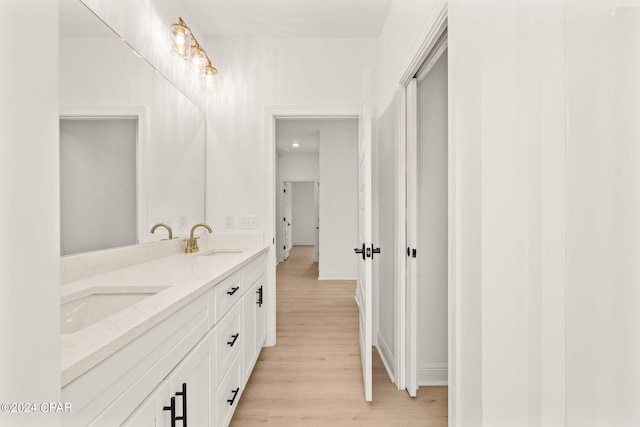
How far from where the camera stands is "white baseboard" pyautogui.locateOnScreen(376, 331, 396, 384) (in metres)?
2.24

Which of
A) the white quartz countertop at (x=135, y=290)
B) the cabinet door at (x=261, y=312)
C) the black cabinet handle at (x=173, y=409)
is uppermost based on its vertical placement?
the white quartz countertop at (x=135, y=290)

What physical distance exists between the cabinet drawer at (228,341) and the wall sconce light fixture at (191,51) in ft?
6.06

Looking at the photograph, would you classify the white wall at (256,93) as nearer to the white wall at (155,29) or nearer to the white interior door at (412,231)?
the white wall at (155,29)

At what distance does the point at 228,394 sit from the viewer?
5.21 feet

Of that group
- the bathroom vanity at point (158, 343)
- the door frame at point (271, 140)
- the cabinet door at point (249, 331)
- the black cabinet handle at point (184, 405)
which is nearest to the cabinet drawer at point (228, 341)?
the bathroom vanity at point (158, 343)

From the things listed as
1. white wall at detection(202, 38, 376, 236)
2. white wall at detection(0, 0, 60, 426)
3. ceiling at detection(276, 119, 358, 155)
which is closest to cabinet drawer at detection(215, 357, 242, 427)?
white wall at detection(0, 0, 60, 426)

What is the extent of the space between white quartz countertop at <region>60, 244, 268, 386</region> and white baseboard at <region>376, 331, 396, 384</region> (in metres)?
1.27

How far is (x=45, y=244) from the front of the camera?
47 cm

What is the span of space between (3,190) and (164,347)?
70 centimetres

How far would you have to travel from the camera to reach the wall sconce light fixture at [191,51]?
2.20m

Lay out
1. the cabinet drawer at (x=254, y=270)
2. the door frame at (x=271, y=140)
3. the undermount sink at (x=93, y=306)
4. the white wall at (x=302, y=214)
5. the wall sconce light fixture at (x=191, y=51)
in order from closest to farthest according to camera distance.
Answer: the undermount sink at (x=93, y=306) < the cabinet drawer at (x=254, y=270) < the wall sconce light fixture at (x=191, y=51) < the door frame at (x=271, y=140) < the white wall at (x=302, y=214)

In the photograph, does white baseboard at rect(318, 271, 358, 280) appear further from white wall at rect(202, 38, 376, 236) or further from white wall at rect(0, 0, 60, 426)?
white wall at rect(0, 0, 60, 426)

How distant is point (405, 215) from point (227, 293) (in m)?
1.19
